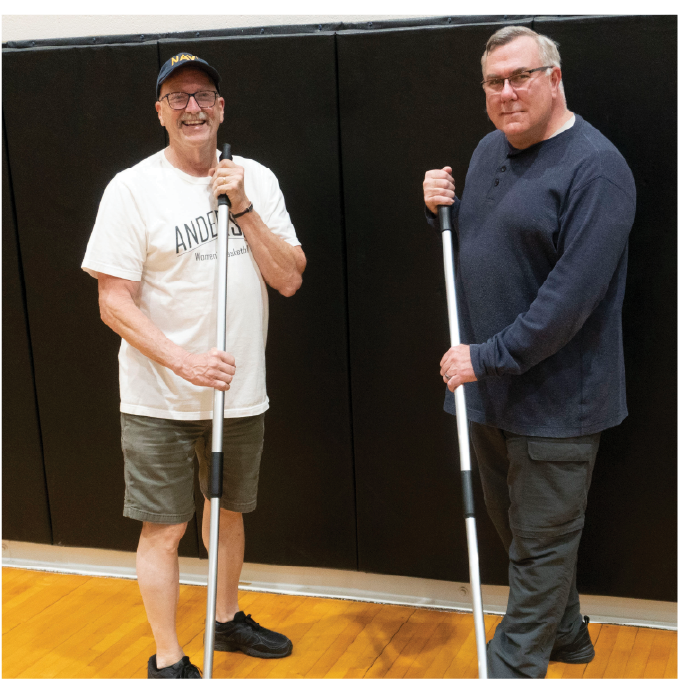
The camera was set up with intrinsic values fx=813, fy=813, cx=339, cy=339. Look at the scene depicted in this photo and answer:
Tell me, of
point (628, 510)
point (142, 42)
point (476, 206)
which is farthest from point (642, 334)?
point (142, 42)

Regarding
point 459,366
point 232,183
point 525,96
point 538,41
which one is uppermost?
point 538,41

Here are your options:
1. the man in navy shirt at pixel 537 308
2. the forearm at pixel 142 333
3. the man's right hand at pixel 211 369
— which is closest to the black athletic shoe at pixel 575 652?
the man in navy shirt at pixel 537 308

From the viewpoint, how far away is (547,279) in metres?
2.06

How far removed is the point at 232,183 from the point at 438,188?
1.92 feet

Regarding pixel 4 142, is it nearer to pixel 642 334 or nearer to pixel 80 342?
pixel 80 342

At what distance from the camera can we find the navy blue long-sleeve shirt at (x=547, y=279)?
6.63 ft

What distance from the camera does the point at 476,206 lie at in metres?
2.26

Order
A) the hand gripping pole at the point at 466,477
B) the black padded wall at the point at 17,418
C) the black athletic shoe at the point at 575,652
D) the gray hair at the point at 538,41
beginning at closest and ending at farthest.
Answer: the hand gripping pole at the point at 466,477 → the gray hair at the point at 538,41 → the black athletic shoe at the point at 575,652 → the black padded wall at the point at 17,418

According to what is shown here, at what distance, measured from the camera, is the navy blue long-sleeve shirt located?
6.63ft

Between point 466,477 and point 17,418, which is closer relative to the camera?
point 466,477

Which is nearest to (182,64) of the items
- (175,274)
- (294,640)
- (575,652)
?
(175,274)

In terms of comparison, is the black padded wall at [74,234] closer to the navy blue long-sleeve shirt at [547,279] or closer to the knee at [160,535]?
the knee at [160,535]

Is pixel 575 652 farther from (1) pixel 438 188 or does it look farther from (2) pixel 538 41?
(2) pixel 538 41

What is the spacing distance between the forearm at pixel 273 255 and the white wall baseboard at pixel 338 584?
1212 mm
